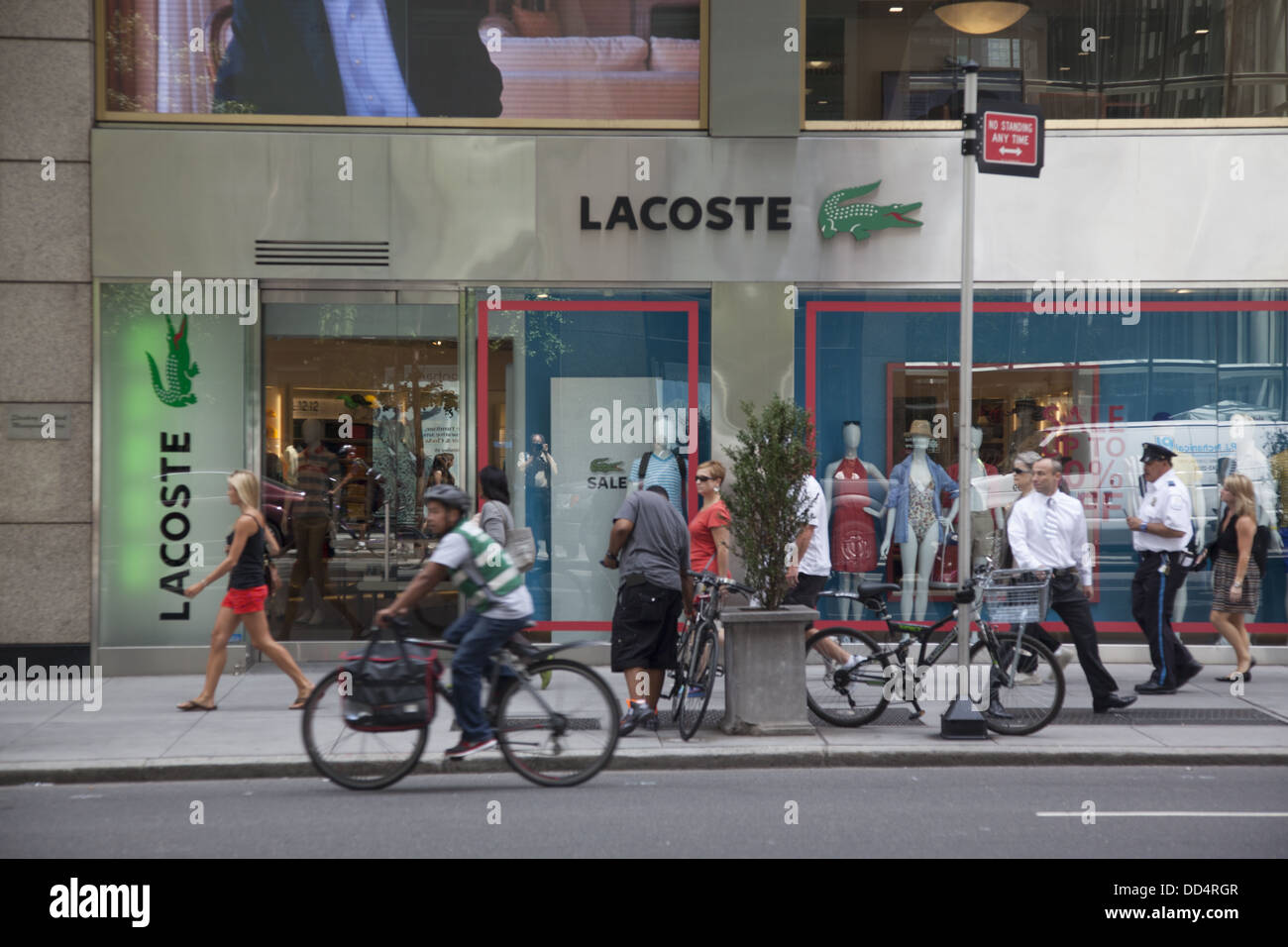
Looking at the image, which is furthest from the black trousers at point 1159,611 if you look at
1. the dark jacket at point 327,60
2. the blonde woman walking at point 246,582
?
the dark jacket at point 327,60

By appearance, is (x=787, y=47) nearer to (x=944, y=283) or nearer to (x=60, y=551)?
(x=944, y=283)

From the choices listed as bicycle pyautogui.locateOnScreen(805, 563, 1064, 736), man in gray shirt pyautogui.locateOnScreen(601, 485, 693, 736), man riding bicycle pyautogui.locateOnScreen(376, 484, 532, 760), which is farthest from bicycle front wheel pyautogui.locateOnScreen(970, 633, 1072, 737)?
man riding bicycle pyautogui.locateOnScreen(376, 484, 532, 760)

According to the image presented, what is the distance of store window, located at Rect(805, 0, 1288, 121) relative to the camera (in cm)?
1255

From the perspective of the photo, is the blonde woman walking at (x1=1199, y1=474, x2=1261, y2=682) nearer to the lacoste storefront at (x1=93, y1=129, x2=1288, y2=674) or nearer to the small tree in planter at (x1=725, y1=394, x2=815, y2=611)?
the lacoste storefront at (x1=93, y1=129, x2=1288, y2=674)

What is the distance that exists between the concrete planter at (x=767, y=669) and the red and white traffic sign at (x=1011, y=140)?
3417 mm

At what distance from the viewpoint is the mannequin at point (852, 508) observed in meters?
12.6

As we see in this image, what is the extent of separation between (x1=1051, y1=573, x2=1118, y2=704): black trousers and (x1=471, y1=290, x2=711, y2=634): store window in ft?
12.7

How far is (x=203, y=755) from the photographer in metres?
8.44

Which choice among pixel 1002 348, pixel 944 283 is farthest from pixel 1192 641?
pixel 944 283

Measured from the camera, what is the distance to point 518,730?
765 cm

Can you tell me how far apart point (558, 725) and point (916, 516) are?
19.8ft

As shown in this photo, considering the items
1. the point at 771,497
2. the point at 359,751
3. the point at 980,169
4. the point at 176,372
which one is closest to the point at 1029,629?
the point at 771,497

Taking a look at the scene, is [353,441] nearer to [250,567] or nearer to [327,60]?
[250,567]

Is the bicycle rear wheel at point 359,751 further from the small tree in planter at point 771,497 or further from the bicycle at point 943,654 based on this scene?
the bicycle at point 943,654
